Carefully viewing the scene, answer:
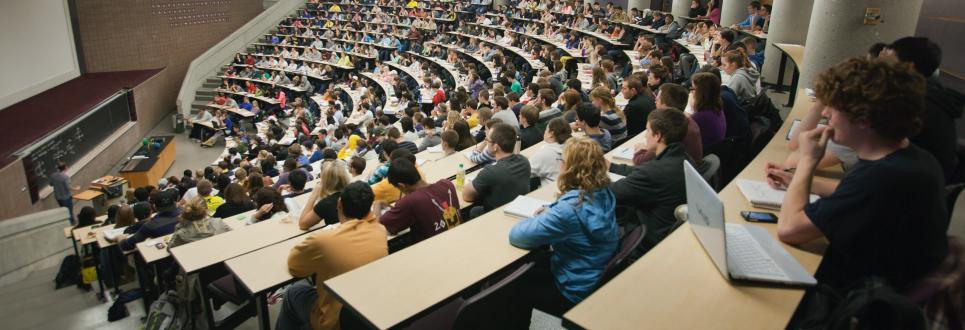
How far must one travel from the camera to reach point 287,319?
3.59 metres

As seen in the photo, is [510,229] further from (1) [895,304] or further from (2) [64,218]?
(2) [64,218]

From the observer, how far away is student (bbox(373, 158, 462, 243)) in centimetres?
379

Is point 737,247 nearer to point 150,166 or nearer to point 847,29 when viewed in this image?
point 847,29

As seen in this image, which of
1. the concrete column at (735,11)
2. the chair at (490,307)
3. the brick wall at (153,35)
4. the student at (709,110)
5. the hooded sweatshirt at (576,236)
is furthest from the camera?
the brick wall at (153,35)

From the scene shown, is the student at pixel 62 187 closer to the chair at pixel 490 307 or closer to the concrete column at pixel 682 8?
the chair at pixel 490 307

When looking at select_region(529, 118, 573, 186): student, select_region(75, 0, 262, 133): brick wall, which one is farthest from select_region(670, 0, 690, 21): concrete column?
select_region(75, 0, 262, 133): brick wall

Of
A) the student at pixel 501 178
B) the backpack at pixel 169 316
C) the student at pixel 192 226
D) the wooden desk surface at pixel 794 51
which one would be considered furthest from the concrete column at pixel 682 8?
Result: the backpack at pixel 169 316

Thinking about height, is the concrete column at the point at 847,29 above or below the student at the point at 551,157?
above

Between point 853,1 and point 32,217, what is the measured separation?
12956 mm

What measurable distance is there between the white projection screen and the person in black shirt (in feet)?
59.3

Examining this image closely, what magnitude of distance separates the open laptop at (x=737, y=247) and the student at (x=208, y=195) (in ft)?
19.8

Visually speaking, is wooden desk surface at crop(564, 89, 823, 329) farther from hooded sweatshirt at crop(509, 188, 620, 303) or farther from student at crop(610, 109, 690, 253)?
student at crop(610, 109, 690, 253)

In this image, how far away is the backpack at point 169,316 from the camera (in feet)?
14.6

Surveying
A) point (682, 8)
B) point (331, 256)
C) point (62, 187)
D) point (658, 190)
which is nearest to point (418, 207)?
point (331, 256)
